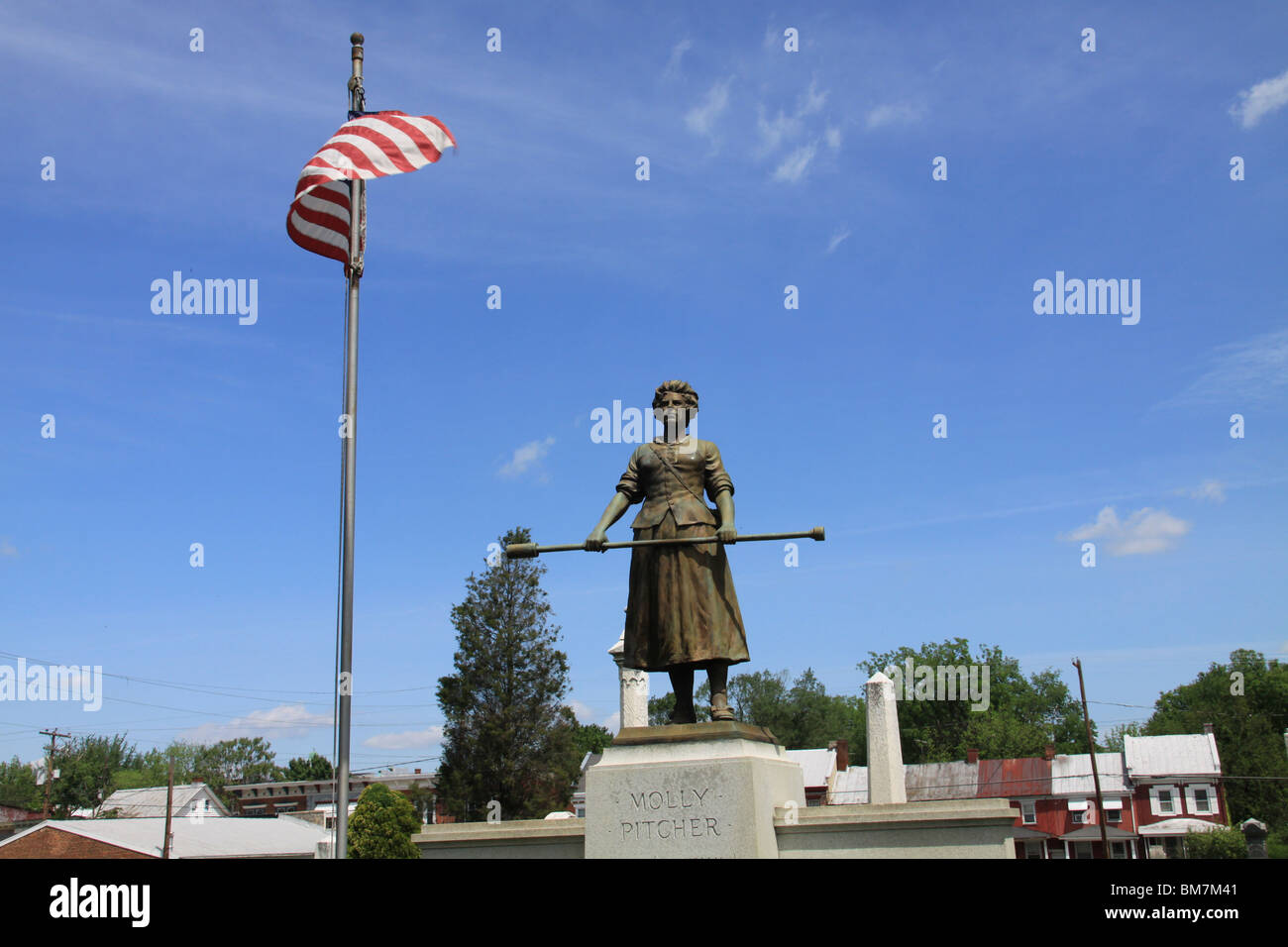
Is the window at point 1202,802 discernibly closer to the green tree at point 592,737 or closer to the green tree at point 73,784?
the green tree at point 592,737

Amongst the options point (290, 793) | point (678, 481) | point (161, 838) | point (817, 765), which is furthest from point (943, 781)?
point (290, 793)

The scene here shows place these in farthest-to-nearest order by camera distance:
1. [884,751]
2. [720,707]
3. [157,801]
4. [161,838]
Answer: [157,801] < [161,838] < [884,751] < [720,707]

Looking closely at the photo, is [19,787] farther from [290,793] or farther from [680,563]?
[680,563]

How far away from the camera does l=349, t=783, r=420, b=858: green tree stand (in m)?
37.5

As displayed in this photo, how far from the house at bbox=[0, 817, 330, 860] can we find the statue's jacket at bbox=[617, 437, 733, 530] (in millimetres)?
23016

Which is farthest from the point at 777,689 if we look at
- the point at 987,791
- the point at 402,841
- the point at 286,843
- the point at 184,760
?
the point at 184,760

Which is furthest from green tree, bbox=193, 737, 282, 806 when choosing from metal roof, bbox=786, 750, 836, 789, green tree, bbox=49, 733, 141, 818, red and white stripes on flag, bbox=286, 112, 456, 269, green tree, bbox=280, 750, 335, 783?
red and white stripes on flag, bbox=286, 112, 456, 269

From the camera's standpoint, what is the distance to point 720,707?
31.1ft

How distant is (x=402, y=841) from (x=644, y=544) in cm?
3267

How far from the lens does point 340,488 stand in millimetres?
10289

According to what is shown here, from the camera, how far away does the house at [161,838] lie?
3769 cm

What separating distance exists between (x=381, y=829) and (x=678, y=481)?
32413 millimetres

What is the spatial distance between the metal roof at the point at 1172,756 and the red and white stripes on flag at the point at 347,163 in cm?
5554

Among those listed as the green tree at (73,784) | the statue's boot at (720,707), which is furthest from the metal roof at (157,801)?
the statue's boot at (720,707)
